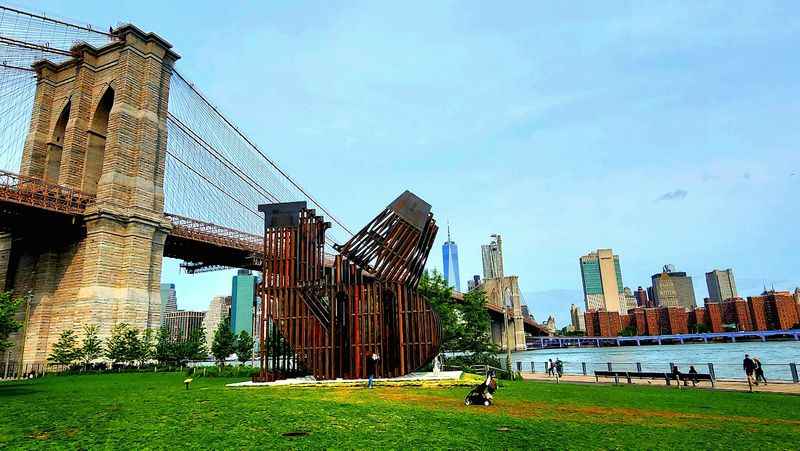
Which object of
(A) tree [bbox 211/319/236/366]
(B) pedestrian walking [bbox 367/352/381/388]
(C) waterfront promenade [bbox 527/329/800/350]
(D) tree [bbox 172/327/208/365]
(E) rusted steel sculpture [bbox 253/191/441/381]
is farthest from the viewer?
(C) waterfront promenade [bbox 527/329/800/350]

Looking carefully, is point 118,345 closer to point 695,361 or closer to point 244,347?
point 244,347

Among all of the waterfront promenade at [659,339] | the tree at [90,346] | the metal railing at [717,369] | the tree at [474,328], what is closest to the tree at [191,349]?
the tree at [90,346]

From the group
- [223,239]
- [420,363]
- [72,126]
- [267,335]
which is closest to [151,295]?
[223,239]

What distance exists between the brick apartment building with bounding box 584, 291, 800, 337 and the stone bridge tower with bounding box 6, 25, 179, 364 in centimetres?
14495

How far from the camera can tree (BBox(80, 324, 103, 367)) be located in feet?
104

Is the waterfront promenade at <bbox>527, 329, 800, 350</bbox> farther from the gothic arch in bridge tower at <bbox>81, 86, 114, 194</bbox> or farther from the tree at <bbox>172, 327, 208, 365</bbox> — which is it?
the gothic arch in bridge tower at <bbox>81, 86, 114, 194</bbox>

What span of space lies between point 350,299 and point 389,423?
12.6 meters

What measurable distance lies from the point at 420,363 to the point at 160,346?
2290 cm

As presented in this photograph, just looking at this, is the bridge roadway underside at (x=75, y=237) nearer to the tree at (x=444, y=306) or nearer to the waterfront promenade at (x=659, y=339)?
the tree at (x=444, y=306)

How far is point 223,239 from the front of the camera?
160ft

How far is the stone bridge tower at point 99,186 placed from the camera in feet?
118

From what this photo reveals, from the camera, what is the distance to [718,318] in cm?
14112

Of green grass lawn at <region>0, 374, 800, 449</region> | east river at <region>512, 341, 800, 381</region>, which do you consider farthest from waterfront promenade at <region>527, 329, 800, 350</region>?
green grass lawn at <region>0, 374, 800, 449</region>

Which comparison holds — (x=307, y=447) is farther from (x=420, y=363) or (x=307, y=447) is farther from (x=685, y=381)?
(x=685, y=381)
